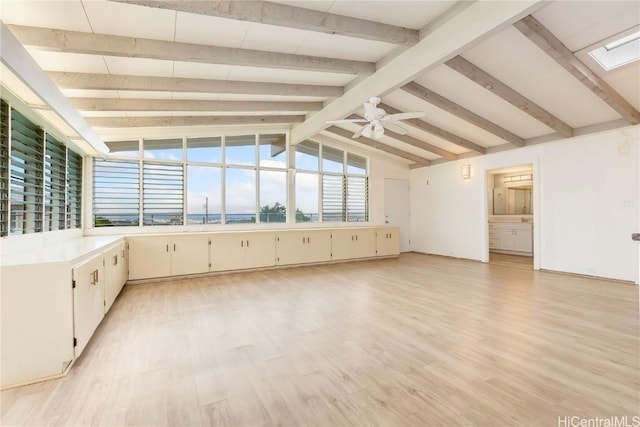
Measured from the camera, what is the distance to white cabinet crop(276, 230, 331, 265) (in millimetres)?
6535

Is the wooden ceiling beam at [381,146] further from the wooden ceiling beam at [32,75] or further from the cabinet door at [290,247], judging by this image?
the wooden ceiling beam at [32,75]

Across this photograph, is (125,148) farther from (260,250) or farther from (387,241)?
(387,241)

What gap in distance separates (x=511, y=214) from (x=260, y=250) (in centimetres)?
798

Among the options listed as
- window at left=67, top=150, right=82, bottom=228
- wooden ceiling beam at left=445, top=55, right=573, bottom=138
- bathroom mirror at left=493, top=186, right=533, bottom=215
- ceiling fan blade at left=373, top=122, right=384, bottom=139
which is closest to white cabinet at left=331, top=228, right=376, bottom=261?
ceiling fan blade at left=373, top=122, right=384, bottom=139

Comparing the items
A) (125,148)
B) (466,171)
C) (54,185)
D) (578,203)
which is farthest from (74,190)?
(578,203)

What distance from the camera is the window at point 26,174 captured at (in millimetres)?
2912

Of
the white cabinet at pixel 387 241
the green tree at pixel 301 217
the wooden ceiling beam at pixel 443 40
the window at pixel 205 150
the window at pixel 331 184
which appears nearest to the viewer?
the wooden ceiling beam at pixel 443 40

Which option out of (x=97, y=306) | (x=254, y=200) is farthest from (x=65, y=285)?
(x=254, y=200)

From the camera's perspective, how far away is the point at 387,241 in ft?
26.3

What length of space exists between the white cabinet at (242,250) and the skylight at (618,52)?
5.89m

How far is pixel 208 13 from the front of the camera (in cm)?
254

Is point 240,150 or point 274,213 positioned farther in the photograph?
point 274,213

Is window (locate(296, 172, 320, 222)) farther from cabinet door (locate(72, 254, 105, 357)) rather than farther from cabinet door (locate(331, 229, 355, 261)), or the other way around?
cabinet door (locate(72, 254, 105, 357))

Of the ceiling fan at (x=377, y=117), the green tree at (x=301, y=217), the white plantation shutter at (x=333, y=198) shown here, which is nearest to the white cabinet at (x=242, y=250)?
the green tree at (x=301, y=217)
